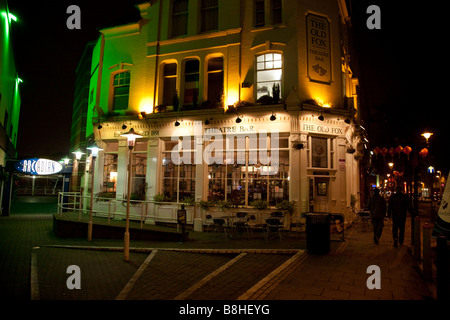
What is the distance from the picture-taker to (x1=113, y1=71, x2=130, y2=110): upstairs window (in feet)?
55.1

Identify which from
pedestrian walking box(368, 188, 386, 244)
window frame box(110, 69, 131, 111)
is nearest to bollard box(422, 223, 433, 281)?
pedestrian walking box(368, 188, 386, 244)

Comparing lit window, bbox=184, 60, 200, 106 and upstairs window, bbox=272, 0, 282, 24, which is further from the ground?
upstairs window, bbox=272, 0, 282, 24

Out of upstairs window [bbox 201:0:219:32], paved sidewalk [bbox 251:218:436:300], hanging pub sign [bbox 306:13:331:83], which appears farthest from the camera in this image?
upstairs window [bbox 201:0:219:32]

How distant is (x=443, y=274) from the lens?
15.2 ft

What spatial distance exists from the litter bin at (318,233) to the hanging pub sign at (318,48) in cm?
697

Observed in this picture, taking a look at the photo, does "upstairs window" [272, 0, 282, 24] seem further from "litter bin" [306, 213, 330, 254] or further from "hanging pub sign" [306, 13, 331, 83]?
"litter bin" [306, 213, 330, 254]

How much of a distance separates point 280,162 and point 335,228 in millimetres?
3530

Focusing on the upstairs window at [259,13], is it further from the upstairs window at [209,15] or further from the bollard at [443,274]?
A: the bollard at [443,274]

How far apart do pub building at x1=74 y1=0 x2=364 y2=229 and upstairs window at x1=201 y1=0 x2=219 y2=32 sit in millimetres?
57

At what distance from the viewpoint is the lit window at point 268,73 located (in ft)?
43.8

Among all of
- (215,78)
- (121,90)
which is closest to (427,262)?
(215,78)

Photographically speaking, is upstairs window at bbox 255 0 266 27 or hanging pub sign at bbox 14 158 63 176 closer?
upstairs window at bbox 255 0 266 27

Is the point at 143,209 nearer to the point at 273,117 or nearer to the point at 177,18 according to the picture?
the point at 273,117

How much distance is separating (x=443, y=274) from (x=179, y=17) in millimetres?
15515
